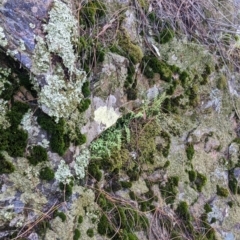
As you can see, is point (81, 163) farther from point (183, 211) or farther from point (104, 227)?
point (183, 211)

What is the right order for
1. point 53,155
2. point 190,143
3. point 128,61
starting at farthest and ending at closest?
point 190,143 → point 128,61 → point 53,155

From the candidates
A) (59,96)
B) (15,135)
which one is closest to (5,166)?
(15,135)

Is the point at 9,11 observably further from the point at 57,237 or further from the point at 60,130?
the point at 57,237

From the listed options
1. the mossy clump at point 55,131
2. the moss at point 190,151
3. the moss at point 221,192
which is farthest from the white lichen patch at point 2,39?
the moss at point 221,192

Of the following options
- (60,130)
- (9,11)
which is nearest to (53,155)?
(60,130)

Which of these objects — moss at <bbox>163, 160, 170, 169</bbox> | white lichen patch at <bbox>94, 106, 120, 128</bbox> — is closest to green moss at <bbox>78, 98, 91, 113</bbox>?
white lichen patch at <bbox>94, 106, 120, 128</bbox>

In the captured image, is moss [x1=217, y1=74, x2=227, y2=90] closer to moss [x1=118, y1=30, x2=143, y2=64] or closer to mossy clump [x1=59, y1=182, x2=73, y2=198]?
moss [x1=118, y1=30, x2=143, y2=64]

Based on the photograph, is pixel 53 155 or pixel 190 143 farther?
pixel 190 143
